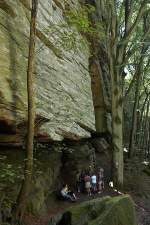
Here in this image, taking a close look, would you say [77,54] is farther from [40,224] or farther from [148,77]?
[148,77]

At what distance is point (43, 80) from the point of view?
1353 centimetres

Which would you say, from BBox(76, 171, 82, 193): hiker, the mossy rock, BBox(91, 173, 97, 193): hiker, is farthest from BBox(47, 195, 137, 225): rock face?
BBox(91, 173, 97, 193): hiker

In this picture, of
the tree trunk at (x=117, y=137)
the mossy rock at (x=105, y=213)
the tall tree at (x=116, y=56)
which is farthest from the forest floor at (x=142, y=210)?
the mossy rock at (x=105, y=213)

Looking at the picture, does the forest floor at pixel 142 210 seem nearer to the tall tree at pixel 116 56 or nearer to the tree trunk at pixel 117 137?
the tree trunk at pixel 117 137

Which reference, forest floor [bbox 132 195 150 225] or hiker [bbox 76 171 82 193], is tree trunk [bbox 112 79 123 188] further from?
hiker [bbox 76 171 82 193]

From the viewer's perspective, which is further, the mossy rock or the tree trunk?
the tree trunk

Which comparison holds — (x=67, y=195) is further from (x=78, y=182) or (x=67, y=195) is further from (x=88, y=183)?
(x=78, y=182)

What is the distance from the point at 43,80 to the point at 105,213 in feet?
18.5

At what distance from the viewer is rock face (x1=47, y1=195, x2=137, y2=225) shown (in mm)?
10078

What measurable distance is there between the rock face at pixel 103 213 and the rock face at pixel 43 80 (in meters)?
2.85

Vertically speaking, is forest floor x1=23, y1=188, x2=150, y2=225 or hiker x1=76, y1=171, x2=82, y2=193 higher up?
hiker x1=76, y1=171, x2=82, y2=193

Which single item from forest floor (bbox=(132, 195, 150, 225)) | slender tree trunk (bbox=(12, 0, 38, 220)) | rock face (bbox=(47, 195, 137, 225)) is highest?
slender tree trunk (bbox=(12, 0, 38, 220))

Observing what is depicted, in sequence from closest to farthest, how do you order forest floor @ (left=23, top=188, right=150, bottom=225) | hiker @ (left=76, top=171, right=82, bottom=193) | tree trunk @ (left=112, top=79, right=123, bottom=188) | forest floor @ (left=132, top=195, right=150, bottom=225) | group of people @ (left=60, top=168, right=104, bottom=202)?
forest floor @ (left=23, top=188, right=150, bottom=225), forest floor @ (left=132, top=195, right=150, bottom=225), group of people @ (left=60, top=168, right=104, bottom=202), hiker @ (left=76, top=171, right=82, bottom=193), tree trunk @ (left=112, top=79, right=123, bottom=188)

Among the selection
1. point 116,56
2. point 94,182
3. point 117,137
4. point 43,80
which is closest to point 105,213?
point 43,80
